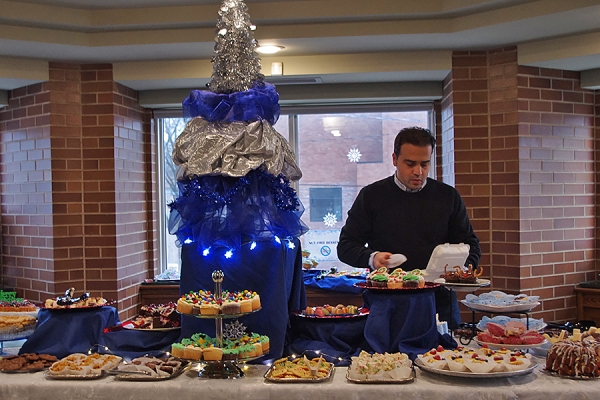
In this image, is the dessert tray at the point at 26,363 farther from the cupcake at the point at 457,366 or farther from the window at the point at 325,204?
the window at the point at 325,204

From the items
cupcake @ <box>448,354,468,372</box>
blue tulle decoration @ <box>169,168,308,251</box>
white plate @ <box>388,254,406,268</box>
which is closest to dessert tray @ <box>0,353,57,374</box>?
blue tulle decoration @ <box>169,168,308,251</box>

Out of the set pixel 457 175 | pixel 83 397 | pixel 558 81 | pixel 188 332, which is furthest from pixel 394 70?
pixel 83 397

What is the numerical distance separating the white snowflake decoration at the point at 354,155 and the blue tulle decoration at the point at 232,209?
11.5 ft

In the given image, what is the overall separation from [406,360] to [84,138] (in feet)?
13.0

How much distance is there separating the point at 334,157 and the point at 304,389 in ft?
13.4

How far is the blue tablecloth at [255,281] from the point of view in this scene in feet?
9.38

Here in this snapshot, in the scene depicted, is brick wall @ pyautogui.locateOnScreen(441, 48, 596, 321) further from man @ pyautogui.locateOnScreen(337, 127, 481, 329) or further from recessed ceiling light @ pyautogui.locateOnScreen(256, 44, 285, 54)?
man @ pyautogui.locateOnScreen(337, 127, 481, 329)

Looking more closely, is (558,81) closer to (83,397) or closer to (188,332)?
(188,332)

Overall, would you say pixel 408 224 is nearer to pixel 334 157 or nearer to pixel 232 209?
pixel 232 209

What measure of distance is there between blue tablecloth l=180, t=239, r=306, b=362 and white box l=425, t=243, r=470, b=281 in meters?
0.63

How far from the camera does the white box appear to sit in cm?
283

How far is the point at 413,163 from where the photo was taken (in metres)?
3.08

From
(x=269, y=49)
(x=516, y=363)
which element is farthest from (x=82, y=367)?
(x=269, y=49)

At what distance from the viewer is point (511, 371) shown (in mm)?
2391
